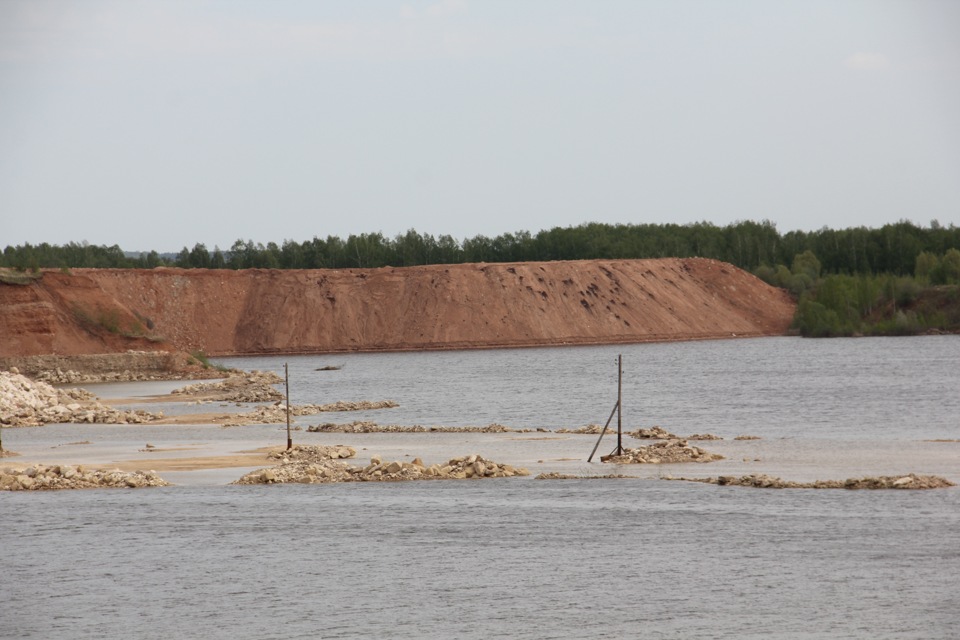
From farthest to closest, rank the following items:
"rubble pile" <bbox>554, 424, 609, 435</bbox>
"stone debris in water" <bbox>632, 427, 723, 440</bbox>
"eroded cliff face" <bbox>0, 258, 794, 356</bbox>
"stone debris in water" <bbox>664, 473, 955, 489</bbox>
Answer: "eroded cliff face" <bbox>0, 258, 794, 356</bbox>, "rubble pile" <bbox>554, 424, 609, 435</bbox>, "stone debris in water" <bbox>632, 427, 723, 440</bbox>, "stone debris in water" <bbox>664, 473, 955, 489</bbox>

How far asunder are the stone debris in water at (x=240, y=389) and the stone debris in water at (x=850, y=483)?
3660 cm

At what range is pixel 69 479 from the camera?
120 ft

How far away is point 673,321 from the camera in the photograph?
12788 cm

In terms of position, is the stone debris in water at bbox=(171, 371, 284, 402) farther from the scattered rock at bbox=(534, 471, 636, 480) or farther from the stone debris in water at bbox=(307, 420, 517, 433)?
the scattered rock at bbox=(534, 471, 636, 480)

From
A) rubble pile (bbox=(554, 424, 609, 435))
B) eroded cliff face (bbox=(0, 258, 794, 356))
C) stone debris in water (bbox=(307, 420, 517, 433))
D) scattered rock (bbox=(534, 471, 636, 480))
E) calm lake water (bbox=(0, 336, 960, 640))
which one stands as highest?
eroded cliff face (bbox=(0, 258, 794, 356))

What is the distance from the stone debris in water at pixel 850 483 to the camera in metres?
32.0

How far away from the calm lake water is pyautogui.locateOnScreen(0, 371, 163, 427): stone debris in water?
67.0 feet

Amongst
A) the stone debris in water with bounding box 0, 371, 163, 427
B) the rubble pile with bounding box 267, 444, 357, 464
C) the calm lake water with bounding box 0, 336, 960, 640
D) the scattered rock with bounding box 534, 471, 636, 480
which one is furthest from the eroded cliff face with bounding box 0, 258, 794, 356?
the scattered rock with bounding box 534, 471, 636, 480

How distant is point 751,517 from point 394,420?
2704 centimetres

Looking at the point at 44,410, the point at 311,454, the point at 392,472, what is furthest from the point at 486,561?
the point at 44,410

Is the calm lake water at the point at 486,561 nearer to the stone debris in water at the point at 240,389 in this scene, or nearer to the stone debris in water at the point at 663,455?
the stone debris in water at the point at 663,455

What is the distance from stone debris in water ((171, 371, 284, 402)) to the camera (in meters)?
66.7

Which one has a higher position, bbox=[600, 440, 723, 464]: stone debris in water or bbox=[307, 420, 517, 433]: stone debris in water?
bbox=[600, 440, 723, 464]: stone debris in water

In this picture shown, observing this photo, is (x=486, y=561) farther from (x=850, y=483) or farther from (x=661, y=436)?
(x=661, y=436)
